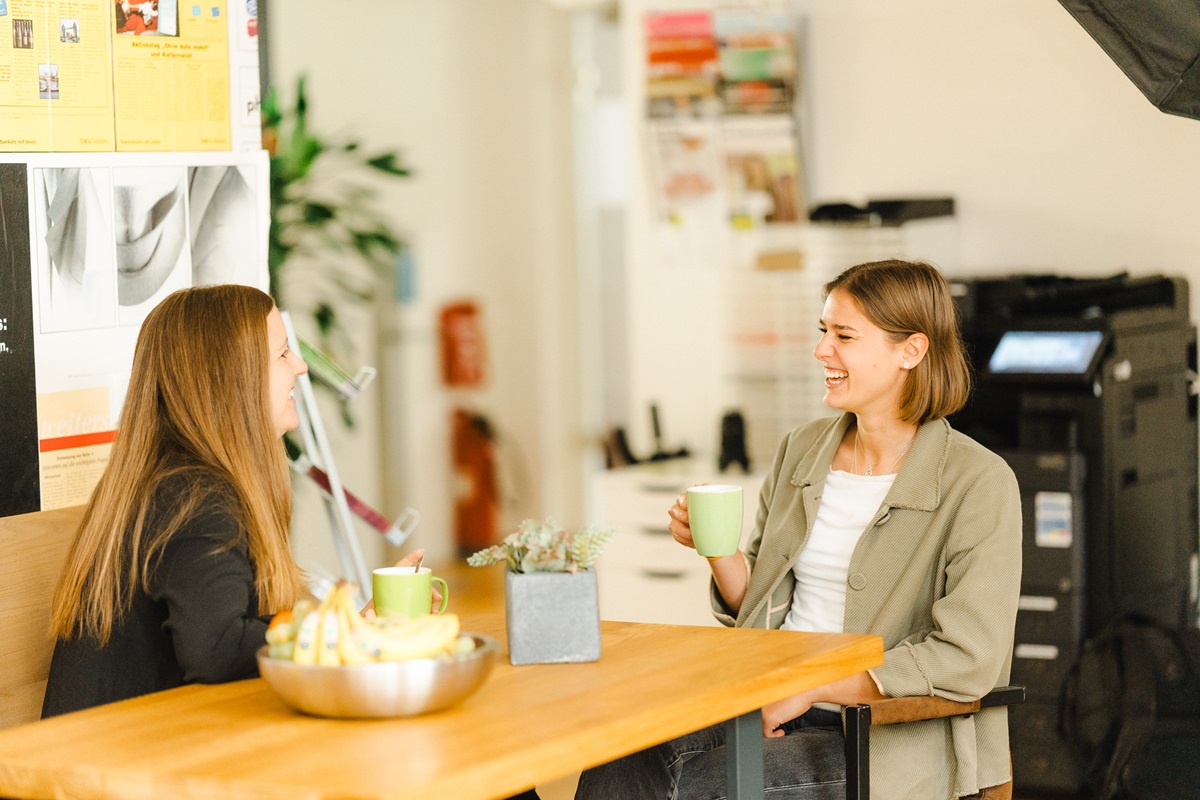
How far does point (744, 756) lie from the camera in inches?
77.7

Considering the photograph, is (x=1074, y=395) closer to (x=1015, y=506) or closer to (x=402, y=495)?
(x=1015, y=506)

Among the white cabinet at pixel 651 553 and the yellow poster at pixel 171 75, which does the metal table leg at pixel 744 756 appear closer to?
the yellow poster at pixel 171 75

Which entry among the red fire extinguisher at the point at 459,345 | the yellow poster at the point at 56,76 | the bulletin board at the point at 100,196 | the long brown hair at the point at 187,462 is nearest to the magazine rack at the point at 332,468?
the bulletin board at the point at 100,196

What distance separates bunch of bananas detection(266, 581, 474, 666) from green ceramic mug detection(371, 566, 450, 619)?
0.21 metres

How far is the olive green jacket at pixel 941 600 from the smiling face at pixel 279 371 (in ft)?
2.80

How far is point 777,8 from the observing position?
470 centimetres

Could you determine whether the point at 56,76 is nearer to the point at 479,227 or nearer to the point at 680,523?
the point at 680,523

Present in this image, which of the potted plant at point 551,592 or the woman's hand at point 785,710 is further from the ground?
the potted plant at point 551,592

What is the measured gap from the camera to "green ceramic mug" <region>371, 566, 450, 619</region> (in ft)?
6.28

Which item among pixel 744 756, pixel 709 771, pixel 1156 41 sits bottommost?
pixel 709 771

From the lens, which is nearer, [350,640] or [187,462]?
[350,640]

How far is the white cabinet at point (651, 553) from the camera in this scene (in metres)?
4.56

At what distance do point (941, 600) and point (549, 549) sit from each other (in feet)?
2.25

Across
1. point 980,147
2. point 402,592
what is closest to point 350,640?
point 402,592
